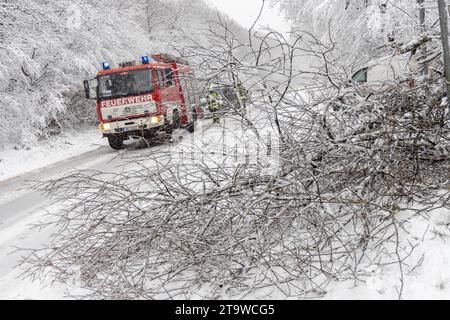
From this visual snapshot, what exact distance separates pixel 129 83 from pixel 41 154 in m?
4.62

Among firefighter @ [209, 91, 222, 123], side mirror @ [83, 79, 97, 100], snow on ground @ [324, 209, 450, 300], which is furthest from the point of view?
side mirror @ [83, 79, 97, 100]

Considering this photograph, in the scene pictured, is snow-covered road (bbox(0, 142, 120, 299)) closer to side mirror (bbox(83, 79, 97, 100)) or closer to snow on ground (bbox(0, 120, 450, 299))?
snow on ground (bbox(0, 120, 450, 299))

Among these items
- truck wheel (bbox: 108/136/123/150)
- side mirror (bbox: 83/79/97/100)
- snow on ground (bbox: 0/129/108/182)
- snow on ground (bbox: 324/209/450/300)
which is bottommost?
snow on ground (bbox: 0/129/108/182)

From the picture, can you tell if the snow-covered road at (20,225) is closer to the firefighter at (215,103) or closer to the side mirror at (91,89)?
the firefighter at (215,103)

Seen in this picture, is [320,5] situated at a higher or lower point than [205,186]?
higher

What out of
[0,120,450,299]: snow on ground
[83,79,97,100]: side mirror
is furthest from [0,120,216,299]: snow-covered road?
[83,79,97,100]: side mirror

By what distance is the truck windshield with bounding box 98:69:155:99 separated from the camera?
1392cm

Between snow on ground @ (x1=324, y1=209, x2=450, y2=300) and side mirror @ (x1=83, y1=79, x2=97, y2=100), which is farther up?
side mirror @ (x1=83, y1=79, x2=97, y2=100)

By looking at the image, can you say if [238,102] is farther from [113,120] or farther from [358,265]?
[113,120]

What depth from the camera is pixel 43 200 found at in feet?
28.6

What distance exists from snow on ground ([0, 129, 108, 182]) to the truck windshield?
1.91 metres

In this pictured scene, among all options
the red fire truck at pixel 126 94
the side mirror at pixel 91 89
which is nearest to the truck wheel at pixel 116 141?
the red fire truck at pixel 126 94
